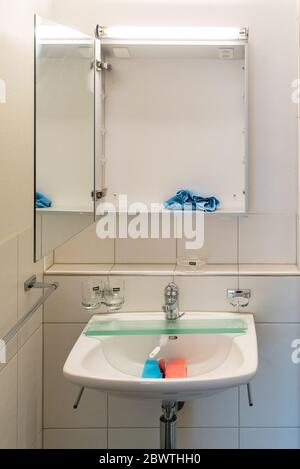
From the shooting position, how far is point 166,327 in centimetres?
149

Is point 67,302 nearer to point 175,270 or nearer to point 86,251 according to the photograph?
point 86,251

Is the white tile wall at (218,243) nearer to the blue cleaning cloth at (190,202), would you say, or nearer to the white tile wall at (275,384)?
the blue cleaning cloth at (190,202)

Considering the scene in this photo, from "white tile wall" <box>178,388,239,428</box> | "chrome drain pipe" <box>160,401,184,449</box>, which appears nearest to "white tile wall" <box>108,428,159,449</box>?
"white tile wall" <box>178,388,239,428</box>

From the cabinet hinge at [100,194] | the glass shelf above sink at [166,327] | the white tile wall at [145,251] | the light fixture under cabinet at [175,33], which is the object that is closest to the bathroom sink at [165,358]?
the glass shelf above sink at [166,327]

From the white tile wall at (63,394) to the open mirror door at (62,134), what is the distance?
1.32 ft

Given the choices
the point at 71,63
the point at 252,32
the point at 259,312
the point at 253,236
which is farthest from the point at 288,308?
the point at 71,63

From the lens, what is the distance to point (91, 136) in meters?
1.62

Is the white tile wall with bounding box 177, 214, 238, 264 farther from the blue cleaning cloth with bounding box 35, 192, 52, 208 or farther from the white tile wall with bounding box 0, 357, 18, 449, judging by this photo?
the white tile wall with bounding box 0, 357, 18, 449

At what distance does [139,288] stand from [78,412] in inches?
21.0

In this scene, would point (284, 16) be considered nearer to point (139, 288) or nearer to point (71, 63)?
point (71, 63)

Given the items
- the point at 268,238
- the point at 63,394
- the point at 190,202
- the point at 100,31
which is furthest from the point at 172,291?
the point at 100,31

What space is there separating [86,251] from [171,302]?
0.43 m

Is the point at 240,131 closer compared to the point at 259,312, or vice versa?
the point at 259,312

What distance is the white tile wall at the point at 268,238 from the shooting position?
1.68 meters
